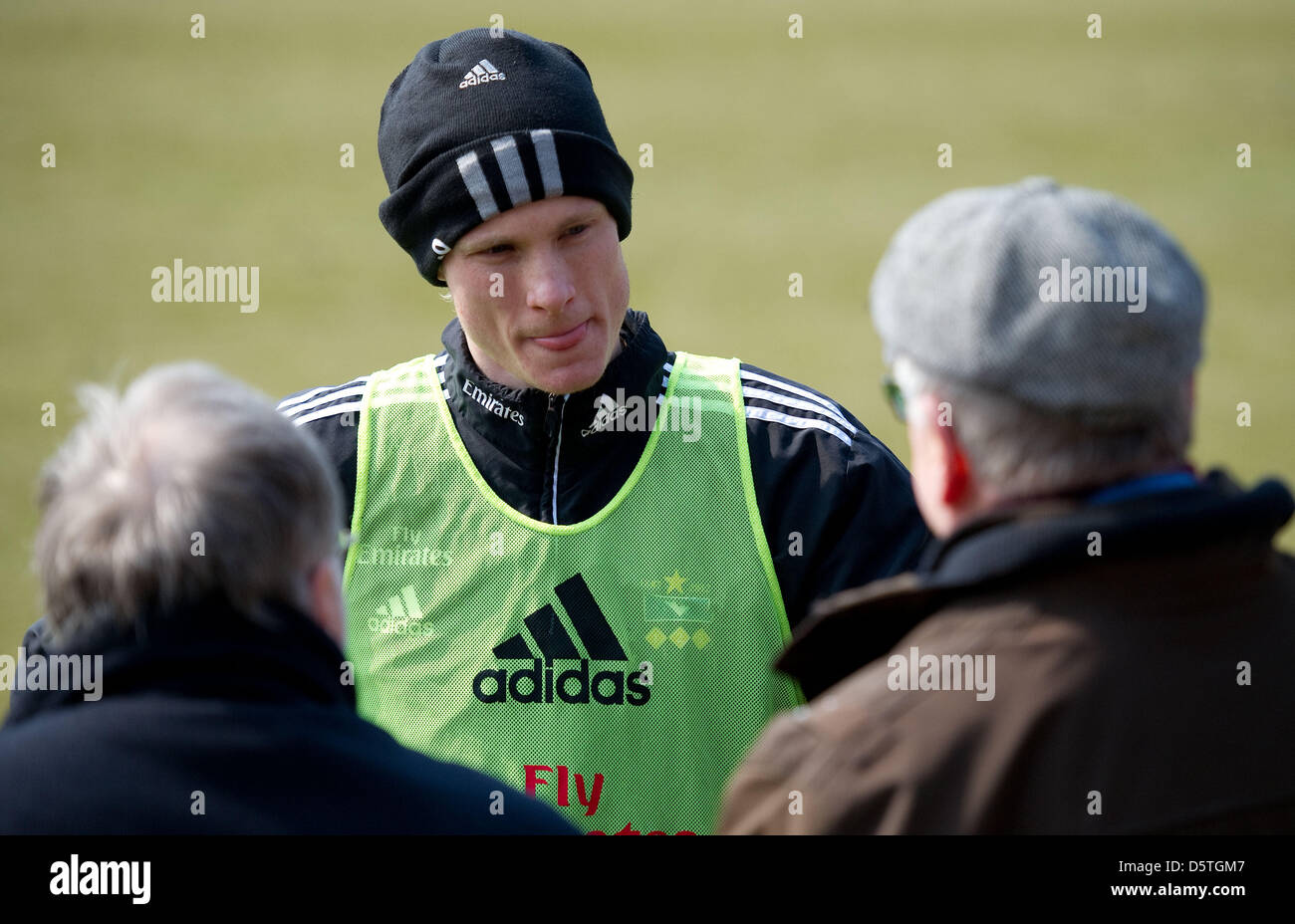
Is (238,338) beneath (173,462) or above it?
above

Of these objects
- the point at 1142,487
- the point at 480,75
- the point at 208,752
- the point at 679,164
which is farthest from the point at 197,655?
the point at 679,164

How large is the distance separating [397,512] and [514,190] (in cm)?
66

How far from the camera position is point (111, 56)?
73.0 feet

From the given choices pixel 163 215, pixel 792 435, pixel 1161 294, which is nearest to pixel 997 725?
pixel 1161 294

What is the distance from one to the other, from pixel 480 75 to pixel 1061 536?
1710mm

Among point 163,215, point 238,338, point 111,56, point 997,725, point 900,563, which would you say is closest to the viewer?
point 997,725

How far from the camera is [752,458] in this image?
2.94 meters

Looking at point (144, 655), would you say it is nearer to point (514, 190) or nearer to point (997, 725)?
point (997, 725)

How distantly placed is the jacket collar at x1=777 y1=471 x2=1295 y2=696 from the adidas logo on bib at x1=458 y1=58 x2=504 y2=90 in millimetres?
1544

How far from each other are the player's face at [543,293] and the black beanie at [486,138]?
5cm

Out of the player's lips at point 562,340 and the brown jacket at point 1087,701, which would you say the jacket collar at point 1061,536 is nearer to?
the brown jacket at point 1087,701

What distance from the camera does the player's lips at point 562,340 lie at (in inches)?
117

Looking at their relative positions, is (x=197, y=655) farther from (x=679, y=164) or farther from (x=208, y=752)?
(x=679, y=164)

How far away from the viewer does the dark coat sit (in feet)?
5.66
